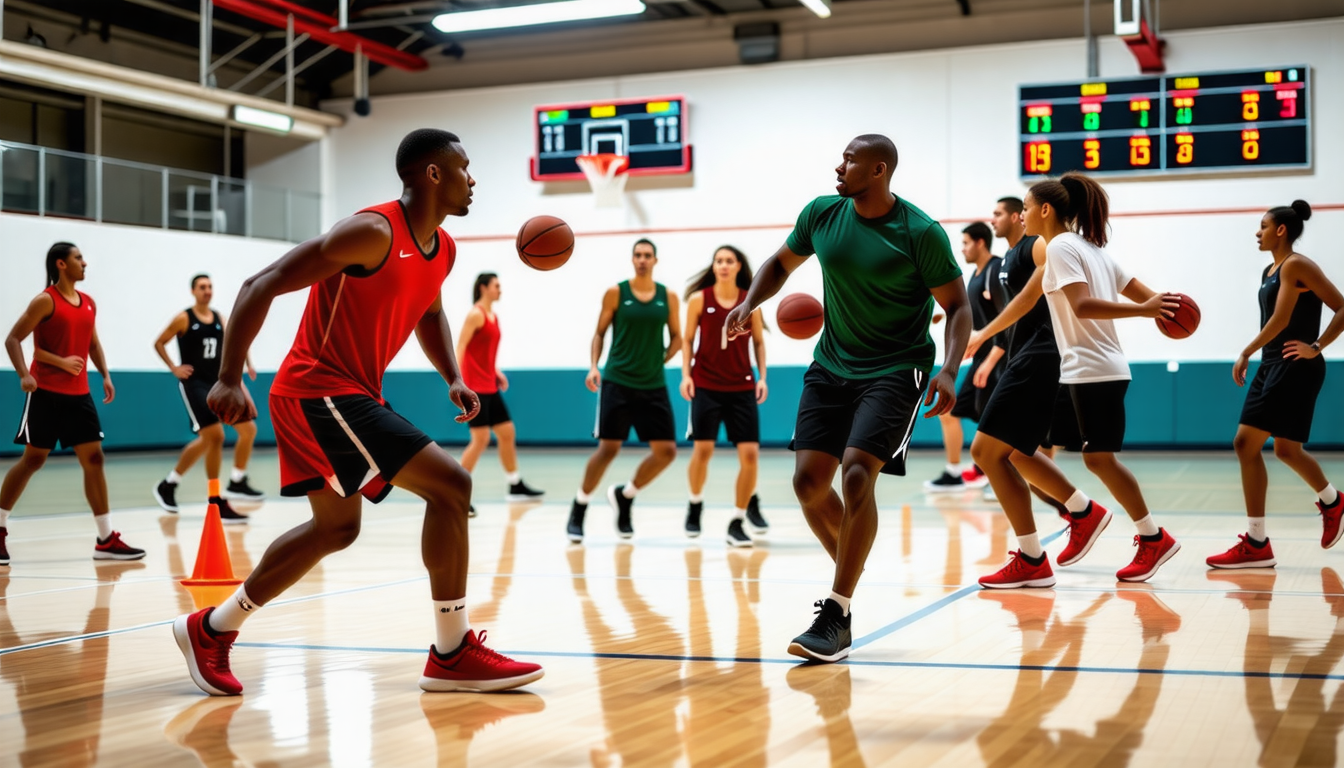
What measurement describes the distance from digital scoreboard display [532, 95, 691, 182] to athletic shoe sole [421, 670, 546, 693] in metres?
14.8

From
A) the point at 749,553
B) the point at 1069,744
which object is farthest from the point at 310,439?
the point at 749,553

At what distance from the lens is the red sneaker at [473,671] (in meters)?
Result: 3.93

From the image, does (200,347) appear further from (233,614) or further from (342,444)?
(342,444)

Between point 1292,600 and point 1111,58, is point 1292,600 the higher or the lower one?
the lower one

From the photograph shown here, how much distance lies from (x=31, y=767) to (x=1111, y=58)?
16046 millimetres

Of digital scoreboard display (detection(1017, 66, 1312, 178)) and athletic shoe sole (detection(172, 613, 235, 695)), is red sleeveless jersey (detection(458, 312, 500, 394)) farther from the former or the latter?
digital scoreboard display (detection(1017, 66, 1312, 178))

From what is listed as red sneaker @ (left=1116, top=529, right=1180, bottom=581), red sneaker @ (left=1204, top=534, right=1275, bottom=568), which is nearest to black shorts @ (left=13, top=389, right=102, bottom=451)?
red sneaker @ (left=1116, top=529, right=1180, bottom=581)

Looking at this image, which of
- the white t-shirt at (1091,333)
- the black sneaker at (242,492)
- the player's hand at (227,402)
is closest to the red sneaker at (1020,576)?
the white t-shirt at (1091,333)

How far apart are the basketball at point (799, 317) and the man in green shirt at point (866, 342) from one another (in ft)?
2.60

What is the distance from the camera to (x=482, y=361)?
10977mm

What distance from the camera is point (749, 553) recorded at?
7535mm

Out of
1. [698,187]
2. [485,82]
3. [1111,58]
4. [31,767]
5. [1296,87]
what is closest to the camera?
[31,767]

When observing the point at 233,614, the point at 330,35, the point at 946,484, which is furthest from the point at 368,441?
the point at 330,35

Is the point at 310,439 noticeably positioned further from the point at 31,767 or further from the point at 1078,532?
the point at 1078,532
